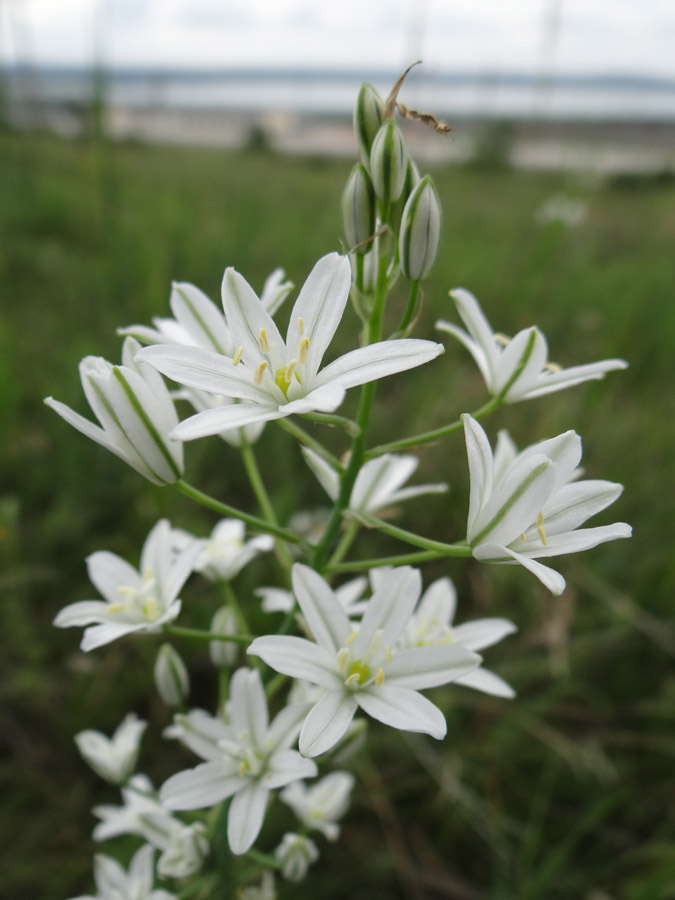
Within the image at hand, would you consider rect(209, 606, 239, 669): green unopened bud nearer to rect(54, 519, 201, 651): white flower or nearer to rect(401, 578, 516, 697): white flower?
rect(54, 519, 201, 651): white flower

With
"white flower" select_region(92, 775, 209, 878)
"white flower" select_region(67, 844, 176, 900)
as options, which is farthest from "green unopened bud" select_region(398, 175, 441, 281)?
"white flower" select_region(67, 844, 176, 900)

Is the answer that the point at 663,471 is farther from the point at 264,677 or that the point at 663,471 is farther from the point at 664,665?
the point at 264,677

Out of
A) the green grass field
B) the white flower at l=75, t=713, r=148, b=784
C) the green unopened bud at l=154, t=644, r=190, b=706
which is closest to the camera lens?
the green unopened bud at l=154, t=644, r=190, b=706

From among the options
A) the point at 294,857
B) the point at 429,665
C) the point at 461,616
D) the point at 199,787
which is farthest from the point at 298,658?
the point at 461,616

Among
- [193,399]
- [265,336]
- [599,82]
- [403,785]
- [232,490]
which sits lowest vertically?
[403,785]

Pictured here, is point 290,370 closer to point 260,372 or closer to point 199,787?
point 260,372

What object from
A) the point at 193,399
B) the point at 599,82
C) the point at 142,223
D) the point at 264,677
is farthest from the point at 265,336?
the point at 599,82
